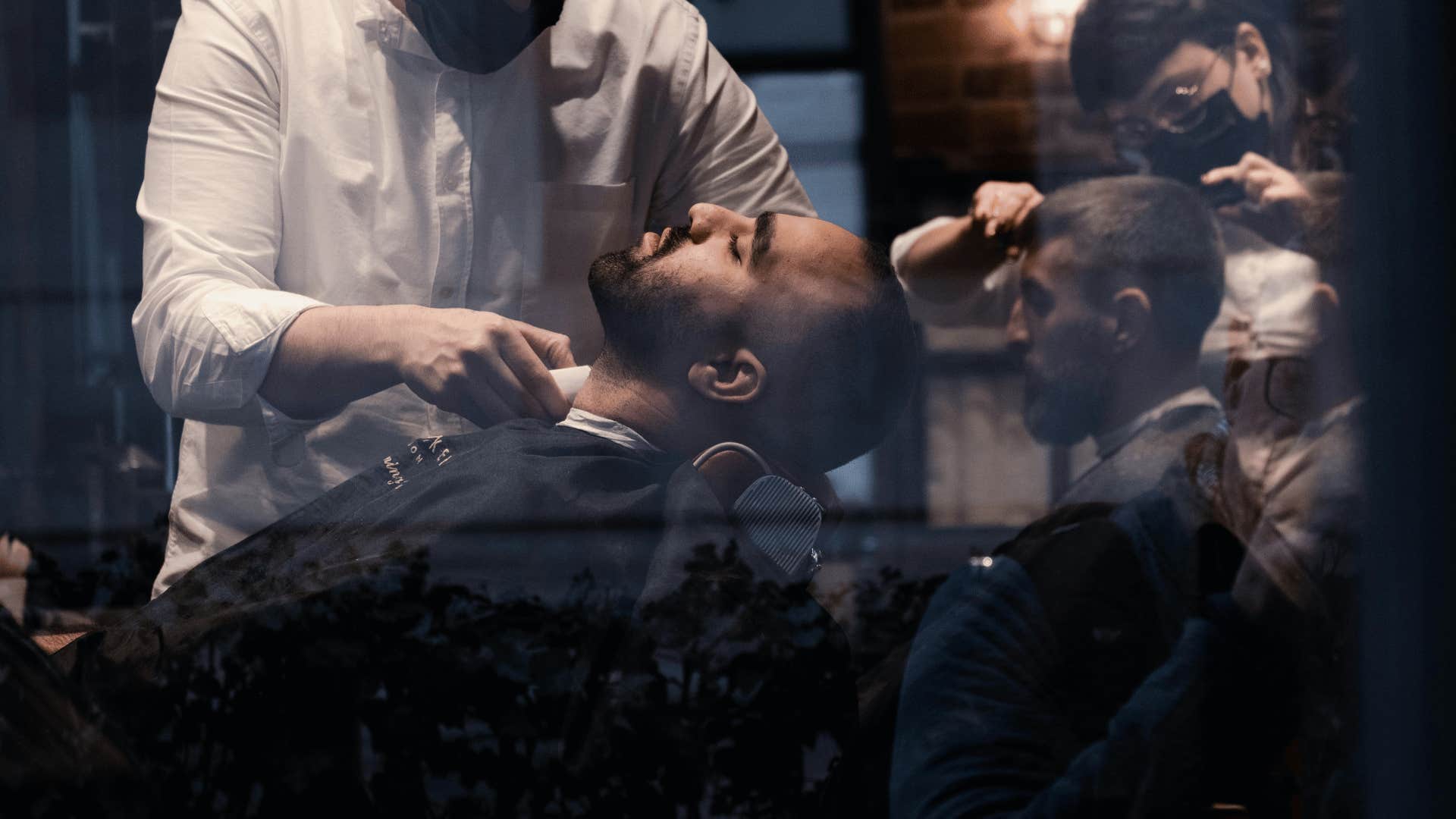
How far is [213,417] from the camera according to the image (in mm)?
1432

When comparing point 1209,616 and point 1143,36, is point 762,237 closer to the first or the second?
point 1143,36

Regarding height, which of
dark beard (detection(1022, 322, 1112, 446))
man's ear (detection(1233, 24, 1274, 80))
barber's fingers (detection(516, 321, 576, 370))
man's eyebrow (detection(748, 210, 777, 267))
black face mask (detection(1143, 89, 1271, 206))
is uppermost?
man's ear (detection(1233, 24, 1274, 80))

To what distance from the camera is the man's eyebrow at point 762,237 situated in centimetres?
154

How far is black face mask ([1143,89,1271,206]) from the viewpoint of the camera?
1504mm

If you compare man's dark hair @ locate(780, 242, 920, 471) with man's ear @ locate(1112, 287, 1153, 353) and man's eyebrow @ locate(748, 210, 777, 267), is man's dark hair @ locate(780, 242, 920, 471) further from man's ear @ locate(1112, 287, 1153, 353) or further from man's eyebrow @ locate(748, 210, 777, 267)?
man's ear @ locate(1112, 287, 1153, 353)

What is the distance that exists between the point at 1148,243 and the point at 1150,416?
196 mm

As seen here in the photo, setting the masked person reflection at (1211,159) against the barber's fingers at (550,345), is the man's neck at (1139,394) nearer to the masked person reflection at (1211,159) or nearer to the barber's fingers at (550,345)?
the masked person reflection at (1211,159)

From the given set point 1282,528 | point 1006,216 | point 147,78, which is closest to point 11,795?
point 147,78

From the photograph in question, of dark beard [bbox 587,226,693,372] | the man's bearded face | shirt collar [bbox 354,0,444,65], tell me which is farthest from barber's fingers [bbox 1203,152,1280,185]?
shirt collar [bbox 354,0,444,65]

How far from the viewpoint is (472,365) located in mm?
1431

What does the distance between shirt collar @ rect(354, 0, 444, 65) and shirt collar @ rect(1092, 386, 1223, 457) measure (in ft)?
2.81

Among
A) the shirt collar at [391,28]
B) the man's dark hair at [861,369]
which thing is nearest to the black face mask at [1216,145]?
the man's dark hair at [861,369]

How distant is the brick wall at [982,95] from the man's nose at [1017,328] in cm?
15

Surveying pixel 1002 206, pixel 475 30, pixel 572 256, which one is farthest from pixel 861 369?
pixel 475 30
